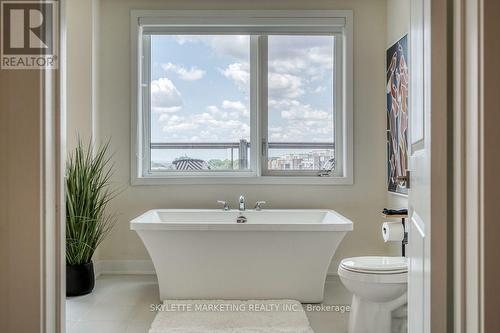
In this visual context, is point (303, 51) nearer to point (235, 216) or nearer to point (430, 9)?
point (235, 216)

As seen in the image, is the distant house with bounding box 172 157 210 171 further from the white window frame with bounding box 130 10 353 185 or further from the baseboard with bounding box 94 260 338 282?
the baseboard with bounding box 94 260 338 282

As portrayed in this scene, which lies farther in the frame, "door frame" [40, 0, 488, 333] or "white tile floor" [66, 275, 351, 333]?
"white tile floor" [66, 275, 351, 333]

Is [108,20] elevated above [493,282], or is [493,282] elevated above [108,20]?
[108,20]

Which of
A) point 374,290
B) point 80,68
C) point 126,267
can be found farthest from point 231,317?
point 80,68

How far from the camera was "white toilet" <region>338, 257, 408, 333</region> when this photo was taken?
7.86ft

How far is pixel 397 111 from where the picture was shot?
3703mm

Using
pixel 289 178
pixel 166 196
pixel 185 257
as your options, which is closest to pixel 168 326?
pixel 185 257

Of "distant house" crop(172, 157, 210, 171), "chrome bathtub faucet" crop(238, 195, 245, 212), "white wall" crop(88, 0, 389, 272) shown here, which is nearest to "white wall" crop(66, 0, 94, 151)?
"white wall" crop(88, 0, 389, 272)

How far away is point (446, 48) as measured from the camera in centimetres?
119

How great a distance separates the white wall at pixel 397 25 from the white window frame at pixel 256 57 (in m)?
0.35

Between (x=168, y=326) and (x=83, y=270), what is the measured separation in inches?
42.5

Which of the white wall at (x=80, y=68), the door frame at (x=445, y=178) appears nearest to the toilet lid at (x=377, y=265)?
the door frame at (x=445, y=178)

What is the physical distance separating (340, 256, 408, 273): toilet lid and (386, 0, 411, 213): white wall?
37.7 inches

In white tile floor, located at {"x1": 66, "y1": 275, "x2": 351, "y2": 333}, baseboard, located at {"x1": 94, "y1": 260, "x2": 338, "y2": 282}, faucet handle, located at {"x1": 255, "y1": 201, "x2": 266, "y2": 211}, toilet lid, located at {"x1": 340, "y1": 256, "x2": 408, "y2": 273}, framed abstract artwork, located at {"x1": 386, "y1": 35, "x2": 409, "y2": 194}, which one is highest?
framed abstract artwork, located at {"x1": 386, "y1": 35, "x2": 409, "y2": 194}
